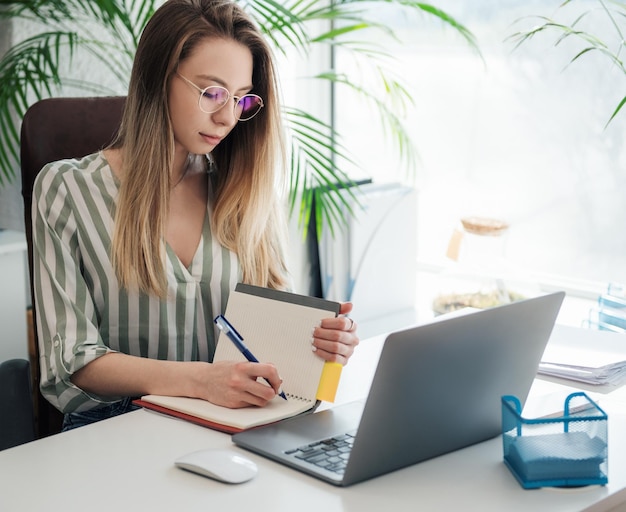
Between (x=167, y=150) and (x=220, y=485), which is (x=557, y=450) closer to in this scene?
(x=220, y=485)

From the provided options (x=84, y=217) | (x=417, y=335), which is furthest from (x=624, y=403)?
(x=84, y=217)

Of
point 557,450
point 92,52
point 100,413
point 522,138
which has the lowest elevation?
point 100,413

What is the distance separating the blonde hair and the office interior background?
1171mm

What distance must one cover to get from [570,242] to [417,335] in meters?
2.21

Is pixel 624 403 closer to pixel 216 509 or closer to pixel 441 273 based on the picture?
pixel 216 509

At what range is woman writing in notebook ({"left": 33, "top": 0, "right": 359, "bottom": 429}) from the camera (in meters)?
1.42

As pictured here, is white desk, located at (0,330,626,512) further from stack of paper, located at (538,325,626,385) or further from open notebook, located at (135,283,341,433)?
stack of paper, located at (538,325,626,385)

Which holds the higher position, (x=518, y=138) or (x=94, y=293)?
(x=518, y=138)

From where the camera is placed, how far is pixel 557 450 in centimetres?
105

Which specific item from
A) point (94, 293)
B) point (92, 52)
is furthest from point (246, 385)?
point (92, 52)

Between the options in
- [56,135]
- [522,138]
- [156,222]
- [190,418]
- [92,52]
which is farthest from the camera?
[522,138]

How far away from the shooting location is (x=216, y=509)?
38.0 inches

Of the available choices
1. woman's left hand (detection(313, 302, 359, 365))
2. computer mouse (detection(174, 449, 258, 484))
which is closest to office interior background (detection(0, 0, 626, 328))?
woman's left hand (detection(313, 302, 359, 365))

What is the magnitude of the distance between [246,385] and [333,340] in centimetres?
14
